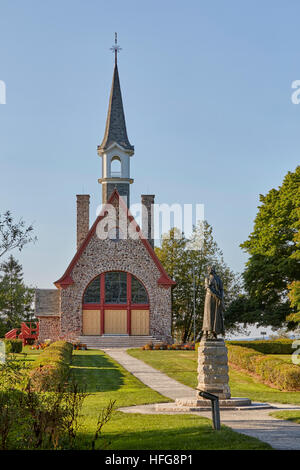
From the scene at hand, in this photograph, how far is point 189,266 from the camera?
5209 cm

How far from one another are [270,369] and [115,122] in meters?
29.7

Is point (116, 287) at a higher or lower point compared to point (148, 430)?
higher

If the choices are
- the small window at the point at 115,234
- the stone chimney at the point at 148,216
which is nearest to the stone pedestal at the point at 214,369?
the small window at the point at 115,234

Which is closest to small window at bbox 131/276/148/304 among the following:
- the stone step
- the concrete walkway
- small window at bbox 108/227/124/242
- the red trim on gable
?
the red trim on gable

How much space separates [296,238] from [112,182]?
571 inches

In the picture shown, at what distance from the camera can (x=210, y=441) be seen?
35.4 ft

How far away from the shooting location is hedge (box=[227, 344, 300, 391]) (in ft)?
69.6

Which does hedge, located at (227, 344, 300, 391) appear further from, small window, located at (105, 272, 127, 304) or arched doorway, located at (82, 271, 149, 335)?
small window, located at (105, 272, 127, 304)

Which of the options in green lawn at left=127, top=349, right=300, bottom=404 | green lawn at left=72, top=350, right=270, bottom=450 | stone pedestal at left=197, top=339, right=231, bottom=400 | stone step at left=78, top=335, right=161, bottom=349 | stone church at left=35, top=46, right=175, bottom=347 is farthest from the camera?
stone church at left=35, top=46, right=175, bottom=347

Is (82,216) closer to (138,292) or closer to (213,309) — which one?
(138,292)

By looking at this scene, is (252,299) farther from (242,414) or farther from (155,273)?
(242,414)

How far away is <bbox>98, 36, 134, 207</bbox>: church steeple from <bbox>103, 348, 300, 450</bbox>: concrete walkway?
74.4 ft

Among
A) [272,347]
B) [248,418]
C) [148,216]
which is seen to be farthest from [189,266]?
[248,418]
